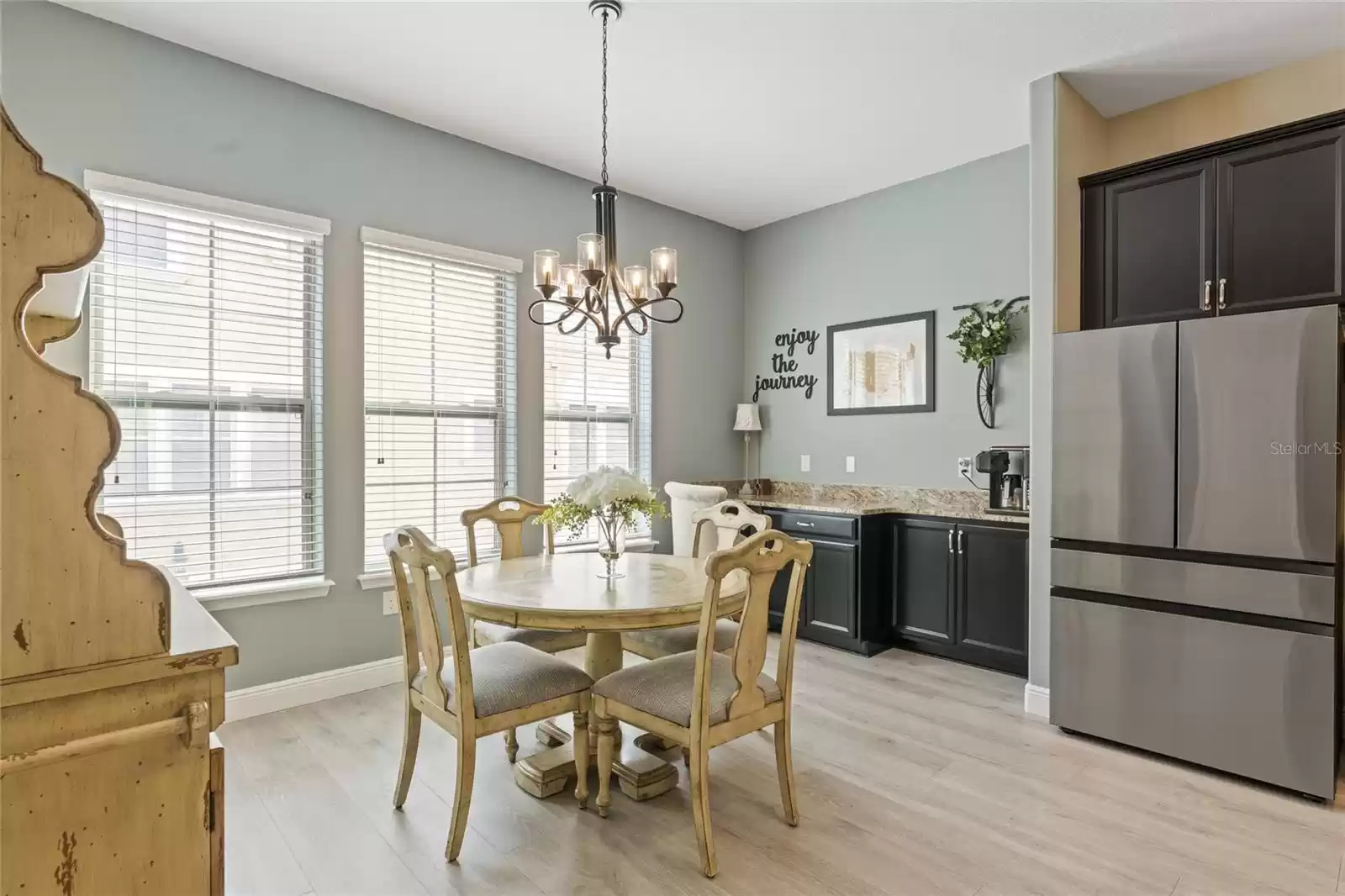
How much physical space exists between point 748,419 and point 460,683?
3.60 m

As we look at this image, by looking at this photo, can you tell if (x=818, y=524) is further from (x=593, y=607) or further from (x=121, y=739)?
(x=121, y=739)

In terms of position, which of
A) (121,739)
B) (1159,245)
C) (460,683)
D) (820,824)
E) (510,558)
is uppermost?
(1159,245)

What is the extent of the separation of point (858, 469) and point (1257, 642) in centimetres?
249

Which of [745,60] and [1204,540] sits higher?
[745,60]

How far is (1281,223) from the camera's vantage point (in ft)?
9.16

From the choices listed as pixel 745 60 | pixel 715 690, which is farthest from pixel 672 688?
pixel 745 60

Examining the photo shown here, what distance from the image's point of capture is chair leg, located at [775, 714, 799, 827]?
2.32 metres

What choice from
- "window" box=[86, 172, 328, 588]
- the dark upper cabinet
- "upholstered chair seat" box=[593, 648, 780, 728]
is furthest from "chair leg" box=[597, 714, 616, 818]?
the dark upper cabinet

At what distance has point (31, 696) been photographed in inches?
36.0

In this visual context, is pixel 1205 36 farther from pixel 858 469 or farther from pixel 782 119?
pixel 858 469

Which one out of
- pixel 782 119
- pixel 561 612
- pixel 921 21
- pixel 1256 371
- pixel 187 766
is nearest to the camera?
pixel 187 766

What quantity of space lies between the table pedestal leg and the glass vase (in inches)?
9.3

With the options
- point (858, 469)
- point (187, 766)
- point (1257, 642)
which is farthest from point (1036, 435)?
point (187, 766)

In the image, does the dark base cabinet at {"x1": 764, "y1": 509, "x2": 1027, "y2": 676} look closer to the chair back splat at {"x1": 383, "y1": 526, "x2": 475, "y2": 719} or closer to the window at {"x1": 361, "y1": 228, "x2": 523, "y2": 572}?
the window at {"x1": 361, "y1": 228, "x2": 523, "y2": 572}
